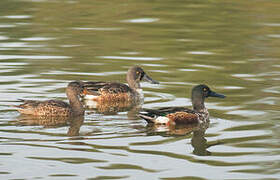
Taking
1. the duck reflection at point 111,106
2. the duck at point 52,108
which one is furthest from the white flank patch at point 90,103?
the duck at point 52,108

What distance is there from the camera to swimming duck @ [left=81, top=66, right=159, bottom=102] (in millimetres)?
14312

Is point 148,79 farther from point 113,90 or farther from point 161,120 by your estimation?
point 161,120

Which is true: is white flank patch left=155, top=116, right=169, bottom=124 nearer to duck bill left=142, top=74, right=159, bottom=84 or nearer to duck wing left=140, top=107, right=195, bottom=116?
duck wing left=140, top=107, right=195, bottom=116

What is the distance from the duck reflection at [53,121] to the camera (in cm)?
1208

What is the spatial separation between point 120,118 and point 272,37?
8412 millimetres

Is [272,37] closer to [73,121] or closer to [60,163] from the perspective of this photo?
[73,121]

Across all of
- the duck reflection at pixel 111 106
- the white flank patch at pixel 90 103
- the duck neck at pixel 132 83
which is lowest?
the duck reflection at pixel 111 106

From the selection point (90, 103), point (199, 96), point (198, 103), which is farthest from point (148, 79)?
point (198, 103)

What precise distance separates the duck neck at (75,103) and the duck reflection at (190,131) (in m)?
1.36

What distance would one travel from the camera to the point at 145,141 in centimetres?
1109

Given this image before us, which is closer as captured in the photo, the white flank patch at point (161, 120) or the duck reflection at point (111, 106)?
the white flank patch at point (161, 120)

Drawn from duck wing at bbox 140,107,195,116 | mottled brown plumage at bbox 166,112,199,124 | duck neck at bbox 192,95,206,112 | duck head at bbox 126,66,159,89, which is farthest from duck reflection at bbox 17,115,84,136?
duck head at bbox 126,66,159,89

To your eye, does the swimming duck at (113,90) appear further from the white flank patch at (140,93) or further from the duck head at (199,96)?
the duck head at (199,96)

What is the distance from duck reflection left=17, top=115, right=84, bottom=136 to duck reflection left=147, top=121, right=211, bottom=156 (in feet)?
3.79
